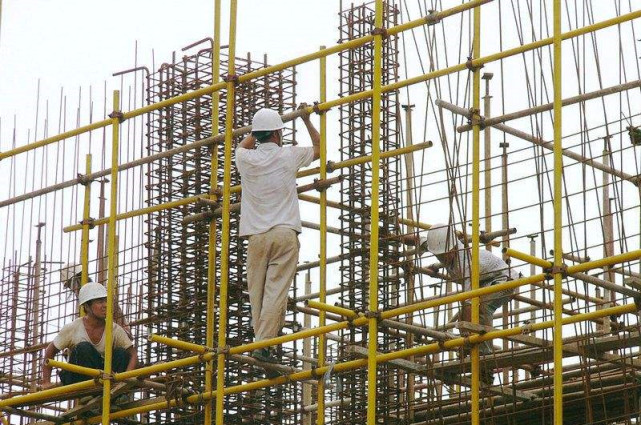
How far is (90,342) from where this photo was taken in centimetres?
1772

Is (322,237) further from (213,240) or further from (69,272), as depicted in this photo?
(69,272)

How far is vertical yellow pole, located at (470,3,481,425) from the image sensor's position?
47.6ft

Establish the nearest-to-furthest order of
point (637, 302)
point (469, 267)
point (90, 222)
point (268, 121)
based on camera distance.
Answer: point (637, 302)
point (268, 121)
point (469, 267)
point (90, 222)

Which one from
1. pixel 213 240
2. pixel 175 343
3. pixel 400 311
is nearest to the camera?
pixel 400 311

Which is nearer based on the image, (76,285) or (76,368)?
(76,368)

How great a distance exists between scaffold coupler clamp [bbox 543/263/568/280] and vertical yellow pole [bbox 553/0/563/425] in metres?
0.01

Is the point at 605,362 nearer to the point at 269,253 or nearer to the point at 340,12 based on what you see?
the point at 269,253

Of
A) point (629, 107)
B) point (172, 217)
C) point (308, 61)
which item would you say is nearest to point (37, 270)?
point (172, 217)

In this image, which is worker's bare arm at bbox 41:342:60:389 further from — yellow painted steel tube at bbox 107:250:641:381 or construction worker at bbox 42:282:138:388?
yellow painted steel tube at bbox 107:250:641:381

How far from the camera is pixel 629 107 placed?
15.7 metres

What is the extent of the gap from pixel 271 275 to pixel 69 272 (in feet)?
15.7

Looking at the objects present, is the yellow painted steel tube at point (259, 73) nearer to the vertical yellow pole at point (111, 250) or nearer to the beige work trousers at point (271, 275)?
the vertical yellow pole at point (111, 250)

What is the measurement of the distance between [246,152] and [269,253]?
99 centimetres

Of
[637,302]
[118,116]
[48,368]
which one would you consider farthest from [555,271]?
[48,368]
